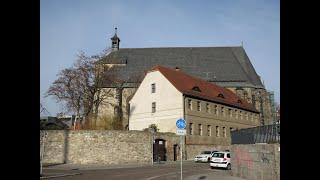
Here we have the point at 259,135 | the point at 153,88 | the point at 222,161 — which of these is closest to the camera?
the point at 259,135

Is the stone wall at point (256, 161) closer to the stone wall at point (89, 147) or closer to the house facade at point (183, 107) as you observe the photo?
the stone wall at point (89, 147)

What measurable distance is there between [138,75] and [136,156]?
32.7m

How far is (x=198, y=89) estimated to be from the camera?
56.5m

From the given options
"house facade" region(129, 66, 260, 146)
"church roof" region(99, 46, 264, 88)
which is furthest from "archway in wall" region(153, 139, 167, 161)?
"church roof" region(99, 46, 264, 88)

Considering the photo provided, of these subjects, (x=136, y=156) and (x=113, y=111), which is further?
(x=113, y=111)

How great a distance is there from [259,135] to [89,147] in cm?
2211

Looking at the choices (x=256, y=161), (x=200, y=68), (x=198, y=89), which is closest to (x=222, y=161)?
(x=256, y=161)

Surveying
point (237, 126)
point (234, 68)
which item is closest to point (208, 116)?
point (237, 126)

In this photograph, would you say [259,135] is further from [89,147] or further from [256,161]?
[89,147]

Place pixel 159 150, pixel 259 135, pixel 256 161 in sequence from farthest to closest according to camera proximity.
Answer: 1. pixel 159 150
2. pixel 259 135
3. pixel 256 161

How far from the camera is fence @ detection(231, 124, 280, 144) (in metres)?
18.6

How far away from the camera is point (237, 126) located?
206 ft

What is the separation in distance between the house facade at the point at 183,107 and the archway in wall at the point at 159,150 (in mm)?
5305
